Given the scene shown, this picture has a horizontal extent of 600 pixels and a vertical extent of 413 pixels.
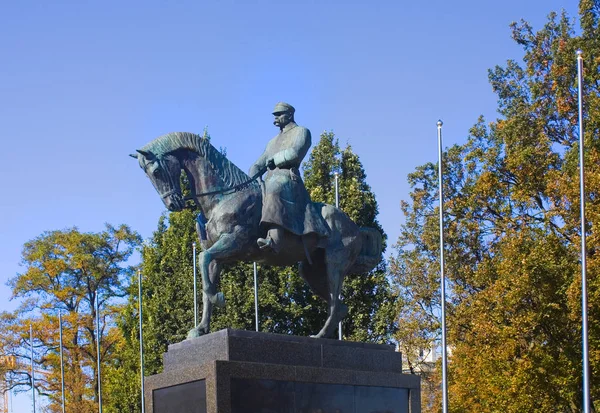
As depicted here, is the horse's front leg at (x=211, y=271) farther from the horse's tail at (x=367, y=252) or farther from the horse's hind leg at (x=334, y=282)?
the horse's tail at (x=367, y=252)

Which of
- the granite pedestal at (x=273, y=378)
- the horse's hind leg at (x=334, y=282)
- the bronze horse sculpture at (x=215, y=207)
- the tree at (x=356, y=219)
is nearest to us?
the granite pedestal at (x=273, y=378)

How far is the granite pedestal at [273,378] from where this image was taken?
1543cm

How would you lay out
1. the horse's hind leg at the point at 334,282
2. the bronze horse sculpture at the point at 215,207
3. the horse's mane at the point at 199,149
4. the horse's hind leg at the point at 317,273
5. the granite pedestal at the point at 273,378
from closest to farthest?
the granite pedestal at the point at 273,378
the bronze horse sculpture at the point at 215,207
the horse's mane at the point at 199,149
the horse's hind leg at the point at 334,282
the horse's hind leg at the point at 317,273

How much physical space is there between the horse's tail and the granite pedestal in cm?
161

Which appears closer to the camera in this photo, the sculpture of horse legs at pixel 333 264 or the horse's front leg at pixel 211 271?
the horse's front leg at pixel 211 271

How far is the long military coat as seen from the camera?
1691cm

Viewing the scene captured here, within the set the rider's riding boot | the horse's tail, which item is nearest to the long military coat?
the rider's riding boot

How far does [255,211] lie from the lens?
17.0 meters

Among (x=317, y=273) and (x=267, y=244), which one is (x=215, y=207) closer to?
(x=267, y=244)

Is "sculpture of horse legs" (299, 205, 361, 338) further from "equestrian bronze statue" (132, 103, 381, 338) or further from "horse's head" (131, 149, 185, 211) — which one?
"horse's head" (131, 149, 185, 211)

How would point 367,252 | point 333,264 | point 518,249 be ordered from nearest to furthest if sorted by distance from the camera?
point 333,264
point 367,252
point 518,249

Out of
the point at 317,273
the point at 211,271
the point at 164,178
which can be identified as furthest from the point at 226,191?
the point at 317,273

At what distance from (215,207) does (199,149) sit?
978mm

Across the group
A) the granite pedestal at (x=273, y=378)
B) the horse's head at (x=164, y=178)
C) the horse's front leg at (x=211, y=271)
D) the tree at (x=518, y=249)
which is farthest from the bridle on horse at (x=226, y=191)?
the tree at (x=518, y=249)
